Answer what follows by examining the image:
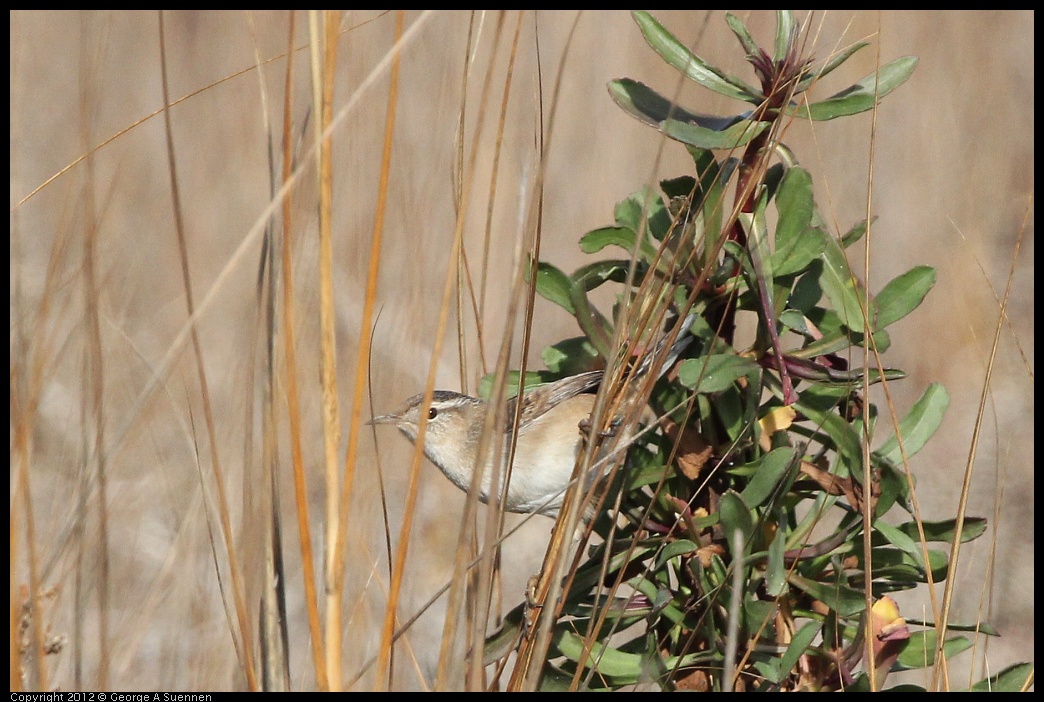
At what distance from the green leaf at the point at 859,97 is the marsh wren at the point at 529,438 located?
1013 millimetres

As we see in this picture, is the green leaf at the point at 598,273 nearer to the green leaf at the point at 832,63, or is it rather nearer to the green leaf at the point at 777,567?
the green leaf at the point at 832,63

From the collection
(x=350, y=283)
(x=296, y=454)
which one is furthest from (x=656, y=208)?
A: (x=350, y=283)

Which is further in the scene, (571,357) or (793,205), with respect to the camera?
(571,357)

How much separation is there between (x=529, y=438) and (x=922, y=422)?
133cm

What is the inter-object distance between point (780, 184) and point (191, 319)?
3.37 ft

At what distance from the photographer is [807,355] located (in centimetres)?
159

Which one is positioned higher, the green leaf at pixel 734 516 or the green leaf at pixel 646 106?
the green leaf at pixel 646 106

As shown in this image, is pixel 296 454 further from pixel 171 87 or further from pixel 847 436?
pixel 171 87

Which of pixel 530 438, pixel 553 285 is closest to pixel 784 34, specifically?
pixel 553 285

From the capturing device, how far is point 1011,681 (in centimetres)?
160

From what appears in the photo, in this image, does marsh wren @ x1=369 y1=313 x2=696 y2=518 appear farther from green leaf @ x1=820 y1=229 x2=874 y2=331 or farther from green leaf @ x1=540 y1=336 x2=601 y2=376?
green leaf @ x1=820 y1=229 x2=874 y2=331

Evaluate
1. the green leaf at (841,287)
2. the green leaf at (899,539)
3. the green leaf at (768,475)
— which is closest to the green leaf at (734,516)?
the green leaf at (768,475)

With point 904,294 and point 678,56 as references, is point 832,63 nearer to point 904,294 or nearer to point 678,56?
point 678,56

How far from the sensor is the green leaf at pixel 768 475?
145 cm
